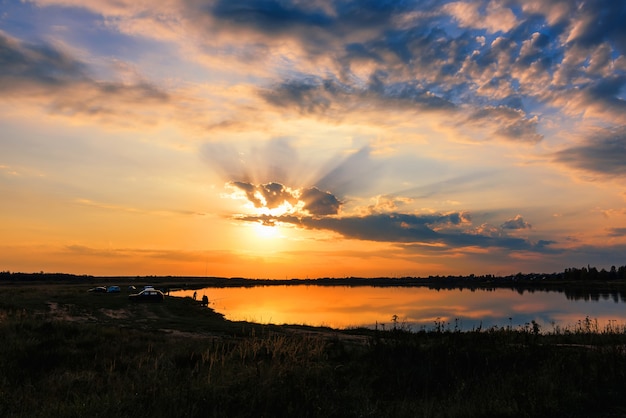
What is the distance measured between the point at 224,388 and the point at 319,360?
4111mm

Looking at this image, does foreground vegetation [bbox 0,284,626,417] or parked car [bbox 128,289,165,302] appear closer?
foreground vegetation [bbox 0,284,626,417]

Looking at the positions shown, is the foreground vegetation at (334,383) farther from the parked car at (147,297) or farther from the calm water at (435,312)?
the parked car at (147,297)

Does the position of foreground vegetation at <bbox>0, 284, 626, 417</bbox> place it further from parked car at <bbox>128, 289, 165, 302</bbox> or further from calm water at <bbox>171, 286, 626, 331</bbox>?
→ parked car at <bbox>128, 289, 165, 302</bbox>

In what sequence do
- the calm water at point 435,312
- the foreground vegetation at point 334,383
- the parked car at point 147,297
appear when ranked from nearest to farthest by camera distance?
1. the foreground vegetation at point 334,383
2. the calm water at point 435,312
3. the parked car at point 147,297

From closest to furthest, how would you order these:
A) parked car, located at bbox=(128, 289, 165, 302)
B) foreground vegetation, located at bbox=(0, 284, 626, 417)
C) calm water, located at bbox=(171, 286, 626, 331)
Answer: foreground vegetation, located at bbox=(0, 284, 626, 417) < calm water, located at bbox=(171, 286, 626, 331) < parked car, located at bbox=(128, 289, 165, 302)

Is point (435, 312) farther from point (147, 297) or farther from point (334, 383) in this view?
point (334, 383)

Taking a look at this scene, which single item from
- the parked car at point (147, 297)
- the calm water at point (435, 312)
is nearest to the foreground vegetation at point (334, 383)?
the calm water at point (435, 312)

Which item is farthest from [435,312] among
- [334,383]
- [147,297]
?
[334,383]

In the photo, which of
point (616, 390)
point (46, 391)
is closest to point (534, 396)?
point (616, 390)

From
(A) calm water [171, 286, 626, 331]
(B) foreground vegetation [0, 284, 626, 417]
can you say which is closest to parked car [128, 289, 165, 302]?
(A) calm water [171, 286, 626, 331]

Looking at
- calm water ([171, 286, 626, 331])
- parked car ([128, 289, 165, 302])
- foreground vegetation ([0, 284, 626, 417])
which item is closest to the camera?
foreground vegetation ([0, 284, 626, 417])

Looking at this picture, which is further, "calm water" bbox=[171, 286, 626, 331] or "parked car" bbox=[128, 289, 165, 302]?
"parked car" bbox=[128, 289, 165, 302]

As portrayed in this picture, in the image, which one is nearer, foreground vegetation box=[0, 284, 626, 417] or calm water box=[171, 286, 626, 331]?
foreground vegetation box=[0, 284, 626, 417]

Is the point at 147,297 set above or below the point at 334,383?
below
